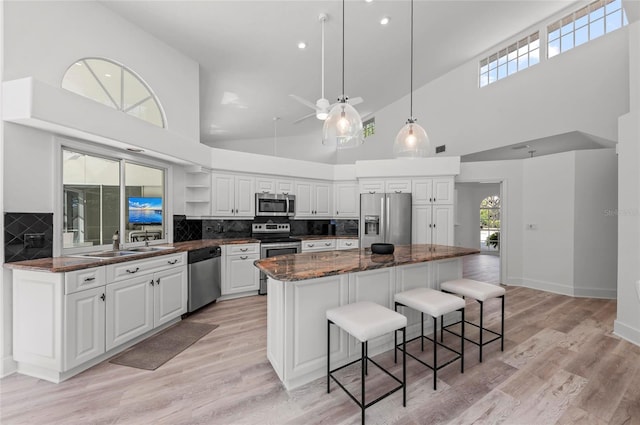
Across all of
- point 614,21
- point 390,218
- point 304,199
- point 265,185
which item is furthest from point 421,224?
point 614,21

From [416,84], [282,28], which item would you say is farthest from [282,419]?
[416,84]

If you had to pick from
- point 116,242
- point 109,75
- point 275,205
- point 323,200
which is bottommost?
point 116,242

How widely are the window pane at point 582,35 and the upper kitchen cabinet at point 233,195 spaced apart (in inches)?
221

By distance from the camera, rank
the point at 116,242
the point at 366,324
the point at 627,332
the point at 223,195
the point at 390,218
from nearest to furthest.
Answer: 1. the point at 366,324
2. the point at 627,332
3. the point at 116,242
4. the point at 223,195
5. the point at 390,218

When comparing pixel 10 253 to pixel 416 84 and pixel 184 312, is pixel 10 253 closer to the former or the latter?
pixel 184 312

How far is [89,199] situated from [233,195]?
193cm

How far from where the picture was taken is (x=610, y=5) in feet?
13.0

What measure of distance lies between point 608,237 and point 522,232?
42.4 inches

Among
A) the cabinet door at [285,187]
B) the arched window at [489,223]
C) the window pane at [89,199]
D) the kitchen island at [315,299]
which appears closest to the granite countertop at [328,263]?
the kitchen island at [315,299]

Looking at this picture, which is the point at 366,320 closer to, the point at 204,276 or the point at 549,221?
the point at 204,276

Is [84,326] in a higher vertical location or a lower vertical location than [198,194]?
lower

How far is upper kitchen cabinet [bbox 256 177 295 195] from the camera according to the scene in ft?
15.7

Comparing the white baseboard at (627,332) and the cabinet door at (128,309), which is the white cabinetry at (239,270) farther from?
the white baseboard at (627,332)

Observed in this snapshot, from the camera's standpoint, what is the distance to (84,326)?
214 cm
